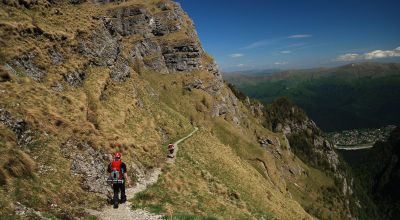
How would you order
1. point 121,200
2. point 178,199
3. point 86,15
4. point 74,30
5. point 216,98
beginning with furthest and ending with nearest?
point 216,98, point 86,15, point 74,30, point 178,199, point 121,200

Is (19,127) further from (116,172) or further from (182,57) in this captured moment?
(182,57)

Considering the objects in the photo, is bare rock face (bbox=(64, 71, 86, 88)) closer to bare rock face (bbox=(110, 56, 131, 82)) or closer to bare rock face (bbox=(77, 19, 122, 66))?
bare rock face (bbox=(77, 19, 122, 66))

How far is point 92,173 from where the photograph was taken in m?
27.1

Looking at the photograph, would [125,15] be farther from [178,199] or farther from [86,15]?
[178,199]

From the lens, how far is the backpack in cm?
2341

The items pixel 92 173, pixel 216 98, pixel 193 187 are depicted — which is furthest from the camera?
pixel 216 98

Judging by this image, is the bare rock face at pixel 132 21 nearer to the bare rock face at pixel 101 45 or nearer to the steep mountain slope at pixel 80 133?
the steep mountain slope at pixel 80 133

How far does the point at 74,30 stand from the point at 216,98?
3968 inches

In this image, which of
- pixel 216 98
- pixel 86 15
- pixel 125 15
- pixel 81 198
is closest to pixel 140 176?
pixel 81 198

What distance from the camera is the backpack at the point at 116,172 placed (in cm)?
2341

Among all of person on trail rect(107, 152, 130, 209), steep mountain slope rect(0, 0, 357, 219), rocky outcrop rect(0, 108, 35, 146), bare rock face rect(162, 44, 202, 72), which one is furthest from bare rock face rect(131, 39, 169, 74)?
person on trail rect(107, 152, 130, 209)

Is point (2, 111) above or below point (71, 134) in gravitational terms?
above

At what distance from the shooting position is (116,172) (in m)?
23.6

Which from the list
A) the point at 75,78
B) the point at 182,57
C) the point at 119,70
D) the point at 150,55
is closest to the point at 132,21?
the point at 150,55
